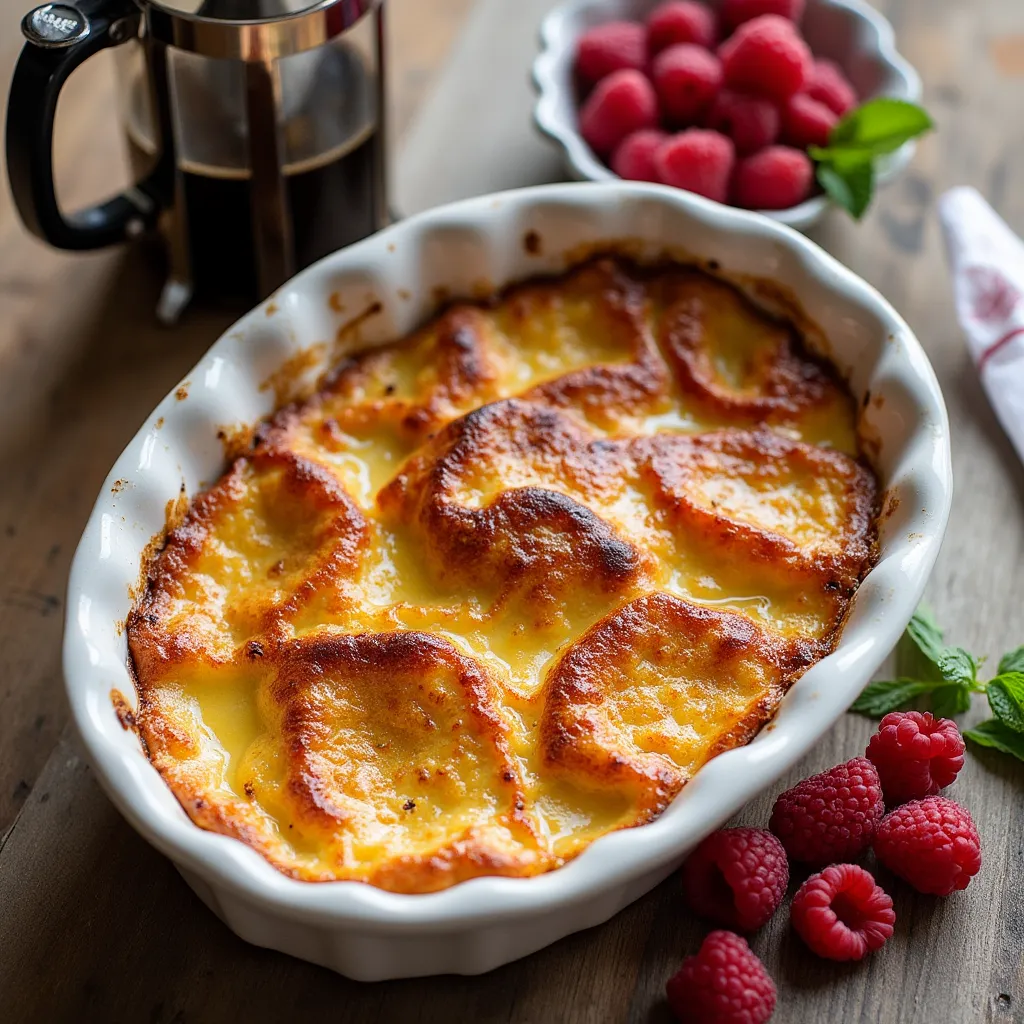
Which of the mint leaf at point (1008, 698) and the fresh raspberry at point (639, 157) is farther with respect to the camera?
the fresh raspberry at point (639, 157)

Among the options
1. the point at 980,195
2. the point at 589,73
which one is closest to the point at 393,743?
the point at 589,73

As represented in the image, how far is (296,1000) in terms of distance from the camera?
1446mm

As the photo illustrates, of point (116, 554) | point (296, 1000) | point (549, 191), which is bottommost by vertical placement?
point (296, 1000)

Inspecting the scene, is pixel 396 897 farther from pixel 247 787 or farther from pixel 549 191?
pixel 549 191

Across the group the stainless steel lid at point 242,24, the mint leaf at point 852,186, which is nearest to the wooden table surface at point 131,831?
the mint leaf at point 852,186

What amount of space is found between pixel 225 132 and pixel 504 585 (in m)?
0.91

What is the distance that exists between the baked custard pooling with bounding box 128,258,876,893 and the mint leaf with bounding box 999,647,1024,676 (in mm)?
280

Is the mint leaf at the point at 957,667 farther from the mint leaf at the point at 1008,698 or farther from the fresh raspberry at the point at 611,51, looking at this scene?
the fresh raspberry at the point at 611,51

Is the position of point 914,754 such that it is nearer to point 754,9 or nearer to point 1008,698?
point 1008,698

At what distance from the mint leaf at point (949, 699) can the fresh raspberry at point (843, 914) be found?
1.02 feet

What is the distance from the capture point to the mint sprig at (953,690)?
5.55 feet

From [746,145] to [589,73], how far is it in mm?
336

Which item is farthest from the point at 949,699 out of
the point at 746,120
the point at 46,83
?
the point at 46,83

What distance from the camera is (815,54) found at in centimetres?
246
